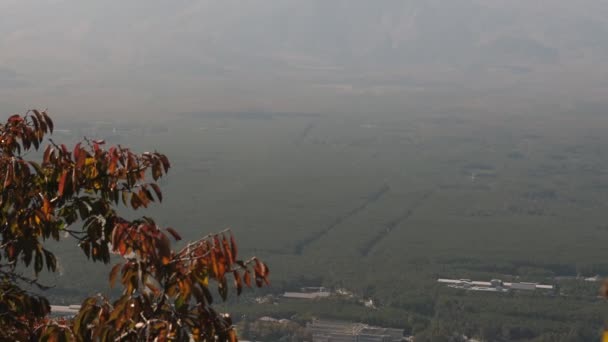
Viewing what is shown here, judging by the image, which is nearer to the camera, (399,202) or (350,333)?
(350,333)

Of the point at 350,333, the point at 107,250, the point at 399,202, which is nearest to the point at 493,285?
the point at 350,333

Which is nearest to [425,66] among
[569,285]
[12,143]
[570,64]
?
[570,64]

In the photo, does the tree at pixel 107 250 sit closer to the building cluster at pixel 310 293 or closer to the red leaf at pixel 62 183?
the red leaf at pixel 62 183

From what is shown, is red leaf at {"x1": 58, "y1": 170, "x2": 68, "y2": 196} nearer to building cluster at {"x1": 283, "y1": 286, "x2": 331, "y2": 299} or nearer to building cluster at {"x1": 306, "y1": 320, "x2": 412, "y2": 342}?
building cluster at {"x1": 306, "y1": 320, "x2": 412, "y2": 342}

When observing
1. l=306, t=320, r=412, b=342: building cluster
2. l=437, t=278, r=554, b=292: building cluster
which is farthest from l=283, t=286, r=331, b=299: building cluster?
l=306, t=320, r=412, b=342: building cluster

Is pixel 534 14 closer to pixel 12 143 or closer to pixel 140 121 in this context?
pixel 140 121

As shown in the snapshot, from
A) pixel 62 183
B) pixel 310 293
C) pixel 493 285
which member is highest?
pixel 62 183

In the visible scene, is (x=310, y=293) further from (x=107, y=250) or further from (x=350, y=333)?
(x=107, y=250)
